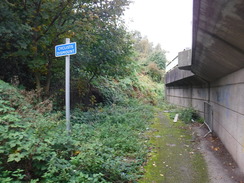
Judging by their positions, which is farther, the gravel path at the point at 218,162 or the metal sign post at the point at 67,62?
the metal sign post at the point at 67,62

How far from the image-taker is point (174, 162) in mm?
4375

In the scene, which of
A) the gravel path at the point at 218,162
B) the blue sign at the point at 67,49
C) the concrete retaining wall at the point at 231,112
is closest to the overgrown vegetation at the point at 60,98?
the blue sign at the point at 67,49

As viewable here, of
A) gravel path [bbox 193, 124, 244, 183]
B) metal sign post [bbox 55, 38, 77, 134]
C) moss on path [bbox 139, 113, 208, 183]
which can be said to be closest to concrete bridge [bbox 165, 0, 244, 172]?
gravel path [bbox 193, 124, 244, 183]

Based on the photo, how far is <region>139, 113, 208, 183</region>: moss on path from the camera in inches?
142

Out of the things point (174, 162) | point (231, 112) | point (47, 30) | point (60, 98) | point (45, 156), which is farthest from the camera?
point (60, 98)

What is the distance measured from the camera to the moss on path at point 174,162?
11.8 feet

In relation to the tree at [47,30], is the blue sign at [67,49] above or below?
below

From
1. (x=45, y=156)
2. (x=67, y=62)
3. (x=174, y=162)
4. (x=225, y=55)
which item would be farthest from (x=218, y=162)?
(x=67, y=62)

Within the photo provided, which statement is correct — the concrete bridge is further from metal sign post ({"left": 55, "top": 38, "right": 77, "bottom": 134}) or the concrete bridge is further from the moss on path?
metal sign post ({"left": 55, "top": 38, "right": 77, "bottom": 134})

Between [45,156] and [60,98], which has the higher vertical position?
[60,98]

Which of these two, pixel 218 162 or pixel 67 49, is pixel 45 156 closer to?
pixel 67 49

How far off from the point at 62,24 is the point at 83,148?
476 centimetres

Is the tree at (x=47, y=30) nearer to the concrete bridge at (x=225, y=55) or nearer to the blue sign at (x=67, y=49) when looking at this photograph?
the blue sign at (x=67, y=49)

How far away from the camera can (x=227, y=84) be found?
5.37m
